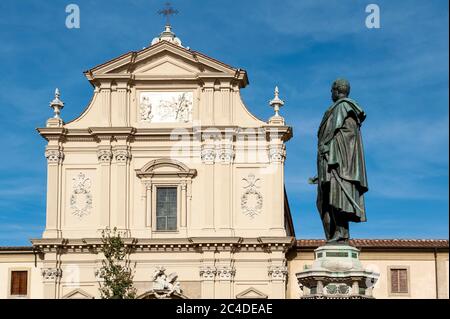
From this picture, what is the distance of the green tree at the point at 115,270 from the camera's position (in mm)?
44812

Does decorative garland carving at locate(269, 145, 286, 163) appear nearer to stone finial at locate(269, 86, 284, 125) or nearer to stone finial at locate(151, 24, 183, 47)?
stone finial at locate(269, 86, 284, 125)

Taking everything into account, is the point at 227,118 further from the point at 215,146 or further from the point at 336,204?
the point at 336,204

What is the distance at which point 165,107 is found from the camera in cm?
5153

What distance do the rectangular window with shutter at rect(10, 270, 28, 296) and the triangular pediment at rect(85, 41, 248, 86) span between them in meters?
10.7

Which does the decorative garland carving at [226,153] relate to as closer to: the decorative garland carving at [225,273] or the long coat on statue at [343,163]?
the decorative garland carving at [225,273]

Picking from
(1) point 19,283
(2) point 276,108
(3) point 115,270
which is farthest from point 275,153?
(1) point 19,283

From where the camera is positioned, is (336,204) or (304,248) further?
(304,248)

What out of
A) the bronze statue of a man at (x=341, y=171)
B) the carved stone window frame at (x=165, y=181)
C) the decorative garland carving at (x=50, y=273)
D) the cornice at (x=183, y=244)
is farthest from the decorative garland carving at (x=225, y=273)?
the bronze statue of a man at (x=341, y=171)

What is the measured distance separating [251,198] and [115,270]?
856 cm

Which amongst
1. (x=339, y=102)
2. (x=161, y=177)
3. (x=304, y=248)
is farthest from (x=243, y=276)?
(x=339, y=102)

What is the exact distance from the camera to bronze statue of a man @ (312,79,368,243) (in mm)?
16109

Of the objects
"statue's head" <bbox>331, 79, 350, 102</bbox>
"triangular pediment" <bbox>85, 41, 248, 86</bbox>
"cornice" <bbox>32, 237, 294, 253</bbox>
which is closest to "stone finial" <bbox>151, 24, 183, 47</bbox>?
"triangular pediment" <bbox>85, 41, 248, 86</bbox>

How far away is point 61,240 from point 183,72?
1063 centimetres
